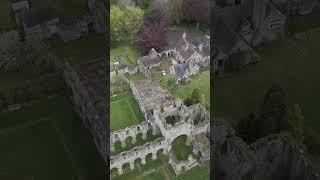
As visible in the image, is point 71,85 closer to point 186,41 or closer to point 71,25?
point 71,25

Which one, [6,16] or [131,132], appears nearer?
[131,132]

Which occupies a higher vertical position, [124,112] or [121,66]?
[121,66]

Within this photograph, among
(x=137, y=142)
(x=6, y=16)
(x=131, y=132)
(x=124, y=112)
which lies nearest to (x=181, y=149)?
(x=137, y=142)

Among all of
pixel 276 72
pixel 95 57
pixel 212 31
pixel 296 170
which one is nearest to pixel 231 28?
pixel 212 31

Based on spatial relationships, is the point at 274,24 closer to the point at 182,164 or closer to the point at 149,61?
the point at 149,61

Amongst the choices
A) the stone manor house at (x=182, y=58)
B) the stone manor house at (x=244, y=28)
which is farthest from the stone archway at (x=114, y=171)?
the stone manor house at (x=244, y=28)

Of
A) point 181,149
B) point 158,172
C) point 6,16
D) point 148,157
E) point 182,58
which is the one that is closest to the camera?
point 158,172

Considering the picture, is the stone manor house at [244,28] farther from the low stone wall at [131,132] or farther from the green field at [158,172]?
the green field at [158,172]

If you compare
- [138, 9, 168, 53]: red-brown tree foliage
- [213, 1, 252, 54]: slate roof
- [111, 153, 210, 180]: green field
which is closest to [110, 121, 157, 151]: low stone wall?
[111, 153, 210, 180]: green field
